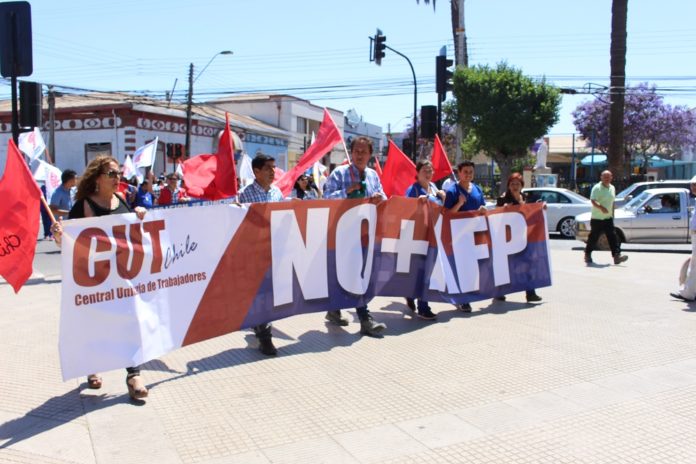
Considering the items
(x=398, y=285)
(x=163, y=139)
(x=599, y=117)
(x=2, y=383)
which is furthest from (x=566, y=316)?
(x=599, y=117)

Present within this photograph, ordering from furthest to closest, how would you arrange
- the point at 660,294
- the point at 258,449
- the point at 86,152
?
the point at 86,152 → the point at 660,294 → the point at 258,449

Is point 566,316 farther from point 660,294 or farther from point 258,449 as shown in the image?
point 258,449

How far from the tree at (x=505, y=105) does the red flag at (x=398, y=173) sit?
22.9 metres

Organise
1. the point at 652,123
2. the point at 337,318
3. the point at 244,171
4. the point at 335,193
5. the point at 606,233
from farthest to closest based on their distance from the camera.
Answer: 1. the point at 652,123
2. the point at 244,171
3. the point at 606,233
4. the point at 337,318
5. the point at 335,193

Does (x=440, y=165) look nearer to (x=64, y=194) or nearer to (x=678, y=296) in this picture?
(x=678, y=296)

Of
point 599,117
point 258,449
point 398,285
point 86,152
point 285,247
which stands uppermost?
point 599,117

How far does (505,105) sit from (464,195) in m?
24.3

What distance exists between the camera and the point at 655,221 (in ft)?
48.2

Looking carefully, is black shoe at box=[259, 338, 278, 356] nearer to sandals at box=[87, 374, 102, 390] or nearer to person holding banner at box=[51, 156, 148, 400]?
person holding banner at box=[51, 156, 148, 400]

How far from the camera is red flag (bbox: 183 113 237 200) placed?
571 centimetres

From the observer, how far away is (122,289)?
4504 millimetres

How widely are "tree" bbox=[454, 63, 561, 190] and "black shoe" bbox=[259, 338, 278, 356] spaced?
2580 cm

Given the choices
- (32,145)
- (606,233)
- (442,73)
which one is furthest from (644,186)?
(32,145)

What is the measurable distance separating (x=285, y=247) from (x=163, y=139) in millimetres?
34254
